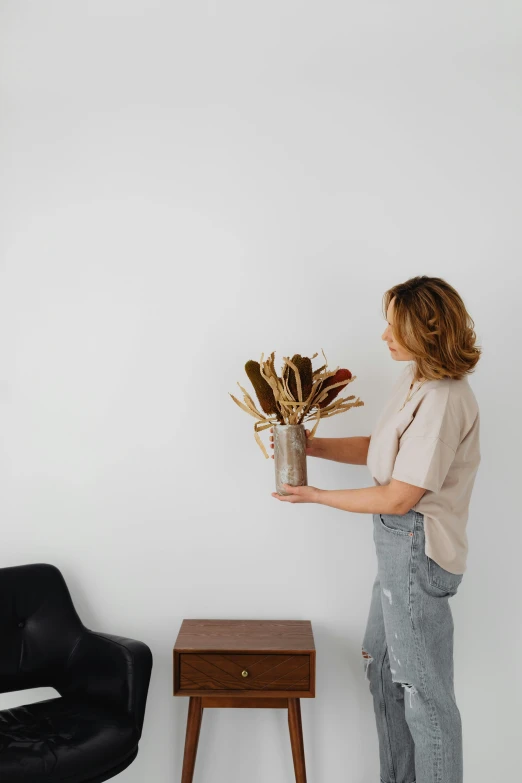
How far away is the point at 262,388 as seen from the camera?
76.0 inches

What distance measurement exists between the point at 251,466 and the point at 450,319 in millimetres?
892

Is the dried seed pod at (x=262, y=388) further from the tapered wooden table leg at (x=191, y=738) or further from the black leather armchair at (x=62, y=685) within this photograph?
the tapered wooden table leg at (x=191, y=738)

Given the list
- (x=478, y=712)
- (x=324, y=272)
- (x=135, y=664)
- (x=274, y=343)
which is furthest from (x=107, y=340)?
(x=478, y=712)

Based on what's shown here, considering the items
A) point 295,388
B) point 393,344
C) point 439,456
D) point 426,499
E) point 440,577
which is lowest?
point 440,577

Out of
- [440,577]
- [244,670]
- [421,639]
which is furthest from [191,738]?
[440,577]

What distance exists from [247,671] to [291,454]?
2.20 feet

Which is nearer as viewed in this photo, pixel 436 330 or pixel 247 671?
pixel 436 330

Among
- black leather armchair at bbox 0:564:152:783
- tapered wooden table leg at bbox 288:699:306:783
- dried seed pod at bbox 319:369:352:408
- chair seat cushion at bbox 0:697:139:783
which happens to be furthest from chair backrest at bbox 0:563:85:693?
dried seed pod at bbox 319:369:352:408

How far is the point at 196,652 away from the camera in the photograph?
199 cm

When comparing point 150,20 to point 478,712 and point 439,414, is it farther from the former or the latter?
point 478,712

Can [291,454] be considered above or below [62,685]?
above

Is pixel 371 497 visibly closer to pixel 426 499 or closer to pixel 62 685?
pixel 426 499

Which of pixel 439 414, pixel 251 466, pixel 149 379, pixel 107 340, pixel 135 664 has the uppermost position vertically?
pixel 107 340

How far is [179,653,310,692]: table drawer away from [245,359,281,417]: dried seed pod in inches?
29.4
